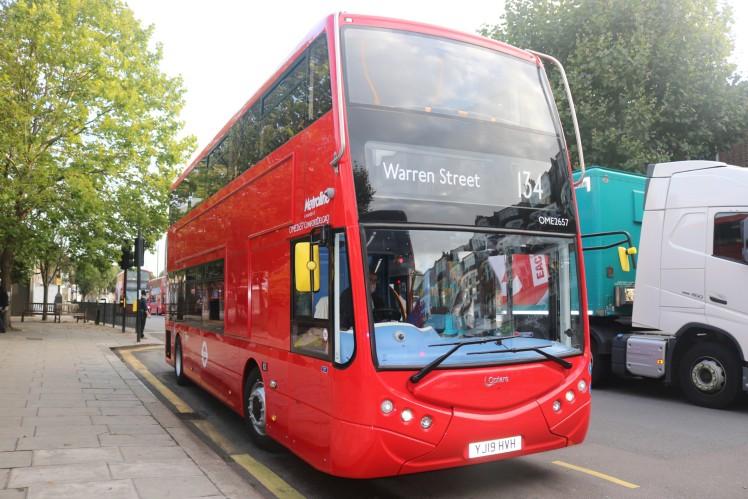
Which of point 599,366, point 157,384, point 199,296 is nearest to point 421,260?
point 199,296

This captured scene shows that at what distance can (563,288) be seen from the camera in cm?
524

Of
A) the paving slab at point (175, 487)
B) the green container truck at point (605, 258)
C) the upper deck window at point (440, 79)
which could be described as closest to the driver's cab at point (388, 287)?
the upper deck window at point (440, 79)

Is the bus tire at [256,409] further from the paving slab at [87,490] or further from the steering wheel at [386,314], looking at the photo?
the steering wheel at [386,314]

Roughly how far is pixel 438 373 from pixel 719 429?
4.69 meters

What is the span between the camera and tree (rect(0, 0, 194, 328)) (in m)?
20.4

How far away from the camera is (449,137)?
4.88m

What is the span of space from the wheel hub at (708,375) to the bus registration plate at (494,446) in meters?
5.24

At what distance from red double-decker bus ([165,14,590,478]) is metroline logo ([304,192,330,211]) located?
2 centimetres

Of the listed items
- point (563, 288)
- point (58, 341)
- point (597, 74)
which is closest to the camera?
point (563, 288)

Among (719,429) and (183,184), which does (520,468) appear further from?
(183,184)

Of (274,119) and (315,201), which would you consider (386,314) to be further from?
(274,119)

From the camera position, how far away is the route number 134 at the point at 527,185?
16.6ft

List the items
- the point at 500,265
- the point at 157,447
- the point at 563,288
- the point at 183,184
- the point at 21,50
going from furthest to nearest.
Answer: the point at 21,50 < the point at 183,184 < the point at 157,447 < the point at 563,288 < the point at 500,265

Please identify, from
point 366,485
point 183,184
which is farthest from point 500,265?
point 183,184
